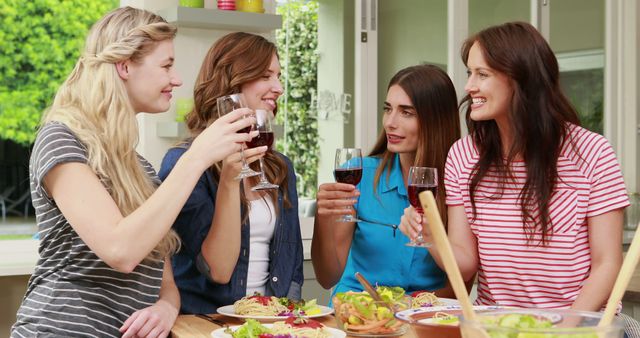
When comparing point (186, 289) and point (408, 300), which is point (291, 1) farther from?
point (408, 300)

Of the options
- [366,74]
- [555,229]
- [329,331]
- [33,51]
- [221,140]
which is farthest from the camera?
[366,74]

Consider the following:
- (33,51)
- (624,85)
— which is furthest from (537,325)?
(624,85)

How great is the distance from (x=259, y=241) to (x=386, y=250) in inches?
16.4

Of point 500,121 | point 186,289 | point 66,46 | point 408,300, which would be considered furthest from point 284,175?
point 66,46

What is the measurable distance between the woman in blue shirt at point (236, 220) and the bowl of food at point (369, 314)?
0.57m

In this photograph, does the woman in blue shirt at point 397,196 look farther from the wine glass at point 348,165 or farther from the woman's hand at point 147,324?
the woman's hand at point 147,324

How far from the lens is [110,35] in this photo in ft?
6.79

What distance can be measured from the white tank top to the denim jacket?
2cm

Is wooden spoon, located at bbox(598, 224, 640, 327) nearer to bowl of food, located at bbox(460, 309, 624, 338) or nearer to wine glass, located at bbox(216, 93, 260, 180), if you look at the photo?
bowl of food, located at bbox(460, 309, 624, 338)

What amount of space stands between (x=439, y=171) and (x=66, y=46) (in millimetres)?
2245

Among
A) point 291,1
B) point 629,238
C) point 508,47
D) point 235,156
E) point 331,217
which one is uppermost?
point 291,1

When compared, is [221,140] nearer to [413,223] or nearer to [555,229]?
[413,223]

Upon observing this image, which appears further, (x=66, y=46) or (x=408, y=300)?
(x=66, y=46)

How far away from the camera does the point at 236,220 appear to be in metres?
2.29
